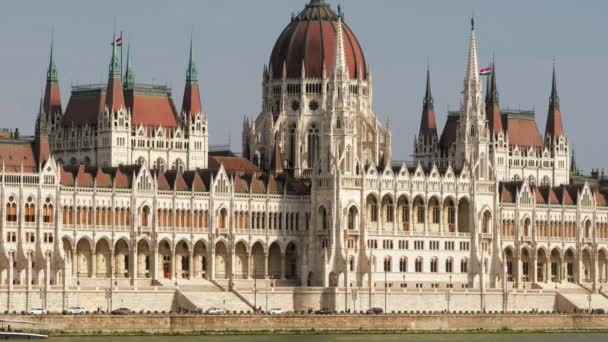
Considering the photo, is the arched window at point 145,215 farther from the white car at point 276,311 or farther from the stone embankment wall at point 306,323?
the stone embankment wall at point 306,323

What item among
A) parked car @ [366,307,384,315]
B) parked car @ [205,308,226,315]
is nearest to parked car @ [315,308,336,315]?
parked car @ [366,307,384,315]

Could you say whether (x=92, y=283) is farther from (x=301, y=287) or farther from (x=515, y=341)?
(x=515, y=341)

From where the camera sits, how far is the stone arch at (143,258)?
7633 inches

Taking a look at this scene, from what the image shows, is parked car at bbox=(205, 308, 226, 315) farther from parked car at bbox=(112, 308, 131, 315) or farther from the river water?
parked car at bbox=(112, 308, 131, 315)

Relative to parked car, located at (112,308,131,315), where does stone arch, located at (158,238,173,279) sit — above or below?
above

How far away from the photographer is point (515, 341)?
180 m

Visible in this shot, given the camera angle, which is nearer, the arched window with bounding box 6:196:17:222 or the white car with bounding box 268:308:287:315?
the white car with bounding box 268:308:287:315

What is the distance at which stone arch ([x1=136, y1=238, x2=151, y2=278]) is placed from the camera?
193875mm

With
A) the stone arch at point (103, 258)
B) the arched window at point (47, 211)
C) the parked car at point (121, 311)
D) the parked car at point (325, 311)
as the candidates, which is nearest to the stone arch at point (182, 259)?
the stone arch at point (103, 258)

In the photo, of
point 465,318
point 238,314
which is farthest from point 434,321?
point 238,314

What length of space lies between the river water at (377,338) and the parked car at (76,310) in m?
3.57

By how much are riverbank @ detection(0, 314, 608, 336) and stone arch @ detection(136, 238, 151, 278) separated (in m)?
18.0

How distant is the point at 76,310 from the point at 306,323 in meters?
18.0

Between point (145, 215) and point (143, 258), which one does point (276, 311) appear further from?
point (145, 215)
